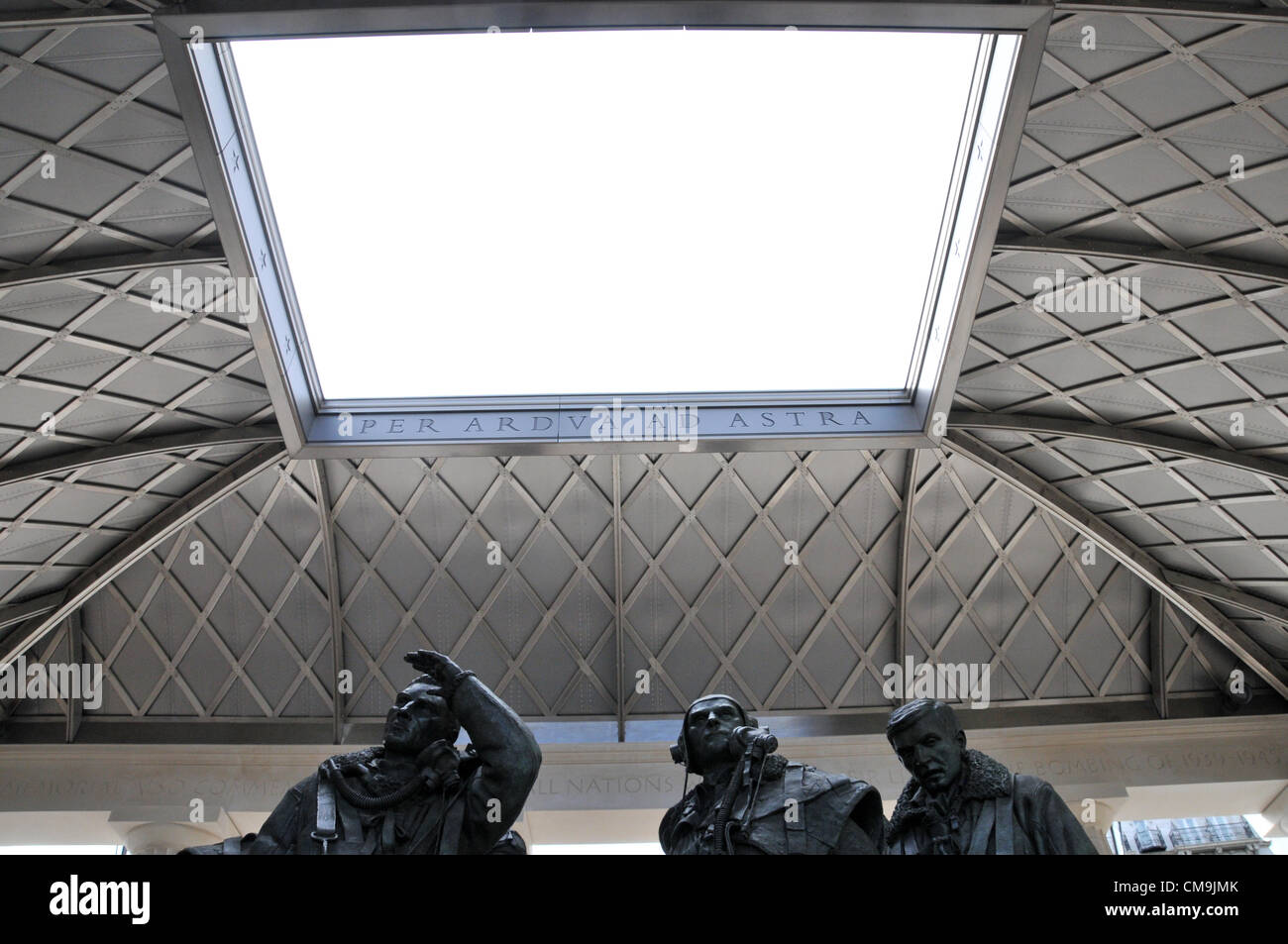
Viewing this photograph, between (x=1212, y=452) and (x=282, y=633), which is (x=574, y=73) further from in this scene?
(x=282, y=633)

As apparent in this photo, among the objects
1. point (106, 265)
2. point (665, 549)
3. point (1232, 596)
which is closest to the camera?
point (106, 265)

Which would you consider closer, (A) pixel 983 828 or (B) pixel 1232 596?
(A) pixel 983 828

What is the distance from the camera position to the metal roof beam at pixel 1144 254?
63.5 feet

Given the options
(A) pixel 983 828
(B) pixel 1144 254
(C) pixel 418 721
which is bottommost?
(A) pixel 983 828

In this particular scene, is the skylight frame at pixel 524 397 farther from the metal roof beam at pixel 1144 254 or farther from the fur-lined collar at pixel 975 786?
the fur-lined collar at pixel 975 786

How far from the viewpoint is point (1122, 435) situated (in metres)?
24.7

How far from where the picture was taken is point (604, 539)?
29.8m

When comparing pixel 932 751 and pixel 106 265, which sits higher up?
pixel 106 265

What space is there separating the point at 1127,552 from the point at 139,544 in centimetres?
2684

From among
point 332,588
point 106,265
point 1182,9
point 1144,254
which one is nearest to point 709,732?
point 1182,9

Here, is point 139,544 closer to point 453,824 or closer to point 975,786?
point 453,824

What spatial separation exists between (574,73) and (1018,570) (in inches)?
767

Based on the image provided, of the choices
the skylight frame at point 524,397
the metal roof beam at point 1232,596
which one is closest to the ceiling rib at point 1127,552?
the metal roof beam at point 1232,596
